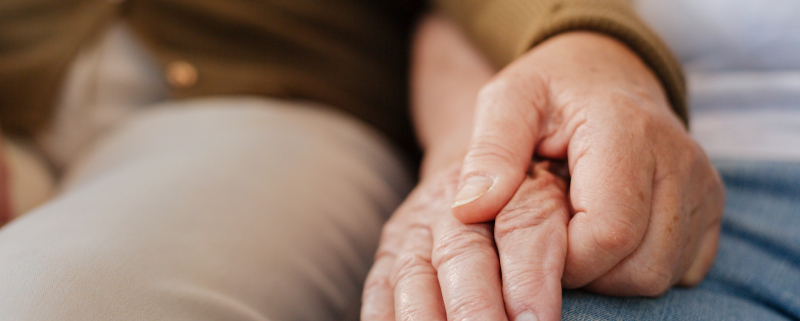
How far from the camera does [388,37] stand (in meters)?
0.90

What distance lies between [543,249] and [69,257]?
41 centimetres

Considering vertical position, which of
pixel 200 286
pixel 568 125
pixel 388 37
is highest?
pixel 388 37

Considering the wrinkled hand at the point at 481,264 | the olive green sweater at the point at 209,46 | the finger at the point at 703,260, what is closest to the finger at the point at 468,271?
the wrinkled hand at the point at 481,264

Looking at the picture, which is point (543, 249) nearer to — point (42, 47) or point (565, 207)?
point (565, 207)

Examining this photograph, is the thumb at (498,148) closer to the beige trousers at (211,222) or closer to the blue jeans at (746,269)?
the blue jeans at (746,269)

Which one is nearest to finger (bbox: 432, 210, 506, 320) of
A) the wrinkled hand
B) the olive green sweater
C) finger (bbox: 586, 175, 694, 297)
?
the wrinkled hand

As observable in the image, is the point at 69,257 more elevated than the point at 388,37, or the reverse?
the point at 388,37

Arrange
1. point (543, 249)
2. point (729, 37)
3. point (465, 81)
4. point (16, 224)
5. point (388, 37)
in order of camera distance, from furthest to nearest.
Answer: point (388, 37) → point (465, 81) → point (729, 37) → point (16, 224) → point (543, 249)

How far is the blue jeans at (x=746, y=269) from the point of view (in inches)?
15.0

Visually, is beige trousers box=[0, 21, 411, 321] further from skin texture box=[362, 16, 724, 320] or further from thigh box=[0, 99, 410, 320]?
skin texture box=[362, 16, 724, 320]

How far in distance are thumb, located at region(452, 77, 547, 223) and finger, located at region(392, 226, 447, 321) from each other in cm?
5

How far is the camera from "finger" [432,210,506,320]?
33 cm

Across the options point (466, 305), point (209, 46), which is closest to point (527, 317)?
point (466, 305)

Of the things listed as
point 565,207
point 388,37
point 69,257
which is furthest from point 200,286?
point 388,37
